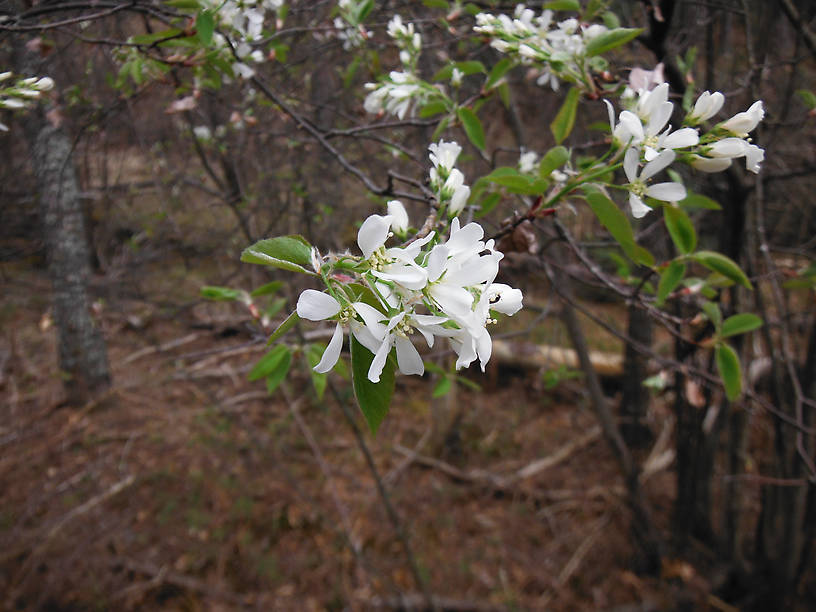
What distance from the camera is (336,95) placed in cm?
277

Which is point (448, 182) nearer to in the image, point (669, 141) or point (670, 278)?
point (669, 141)

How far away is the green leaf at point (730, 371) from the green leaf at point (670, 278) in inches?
9.6

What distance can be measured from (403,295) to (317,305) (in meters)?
0.10

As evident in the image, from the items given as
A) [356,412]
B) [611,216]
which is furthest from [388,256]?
[356,412]

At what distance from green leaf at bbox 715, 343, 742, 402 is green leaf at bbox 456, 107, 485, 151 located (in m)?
0.80

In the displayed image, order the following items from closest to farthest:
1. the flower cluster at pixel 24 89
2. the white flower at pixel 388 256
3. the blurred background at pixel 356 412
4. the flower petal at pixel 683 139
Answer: the white flower at pixel 388 256 → the flower petal at pixel 683 139 → the flower cluster at pixel 24 89 → the blurred background at pixel 356 412

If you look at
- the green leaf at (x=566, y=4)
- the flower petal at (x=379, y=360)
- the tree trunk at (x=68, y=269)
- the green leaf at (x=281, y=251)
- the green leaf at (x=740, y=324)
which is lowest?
the tree trunk at (x=68, y=269)

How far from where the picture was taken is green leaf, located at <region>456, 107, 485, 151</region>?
1229mm

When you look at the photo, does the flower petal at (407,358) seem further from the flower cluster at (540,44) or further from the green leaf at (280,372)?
the flower cluster at (540,44)

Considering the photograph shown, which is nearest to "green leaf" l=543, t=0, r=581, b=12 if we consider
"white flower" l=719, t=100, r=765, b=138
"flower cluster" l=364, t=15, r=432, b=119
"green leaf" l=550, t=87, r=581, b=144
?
"green leaf" l=550, t=87, r=581, b=144

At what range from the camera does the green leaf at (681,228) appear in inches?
38.8

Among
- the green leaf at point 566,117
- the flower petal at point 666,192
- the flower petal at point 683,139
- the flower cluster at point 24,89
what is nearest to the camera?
the flower petal at point 683,139

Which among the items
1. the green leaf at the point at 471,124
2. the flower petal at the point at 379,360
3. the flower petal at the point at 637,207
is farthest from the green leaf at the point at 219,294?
the flower petal at the point at 637,207

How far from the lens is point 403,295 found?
1.87 feet
